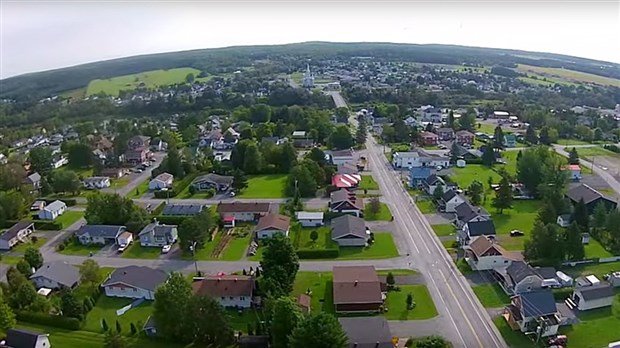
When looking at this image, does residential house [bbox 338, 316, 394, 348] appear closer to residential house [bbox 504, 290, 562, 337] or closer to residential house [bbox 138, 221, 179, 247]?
residential house [bbox 504, 290, 562, 337]

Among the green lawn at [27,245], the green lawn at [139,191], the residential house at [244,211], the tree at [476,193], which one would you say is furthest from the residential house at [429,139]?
the green lawn at [27,245]

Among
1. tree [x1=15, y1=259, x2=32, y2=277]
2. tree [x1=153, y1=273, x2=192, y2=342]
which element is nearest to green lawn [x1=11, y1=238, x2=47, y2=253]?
tree [x1=15, y1=259, x2=32, y2=277]

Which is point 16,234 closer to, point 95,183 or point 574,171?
point 95,183

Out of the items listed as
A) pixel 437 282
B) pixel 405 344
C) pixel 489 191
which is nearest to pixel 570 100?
pixel 489 191

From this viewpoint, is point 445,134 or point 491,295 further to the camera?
point 445,134

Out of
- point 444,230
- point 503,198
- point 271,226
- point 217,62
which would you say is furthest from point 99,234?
point 217,62

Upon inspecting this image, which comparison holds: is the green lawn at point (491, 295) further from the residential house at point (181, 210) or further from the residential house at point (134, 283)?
the residential house at point (181, 210)
